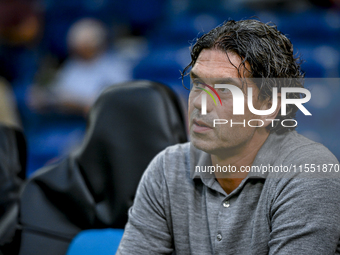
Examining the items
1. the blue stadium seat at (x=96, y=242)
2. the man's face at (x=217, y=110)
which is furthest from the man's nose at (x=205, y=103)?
the blue stadium seat at (x=96, y=242)

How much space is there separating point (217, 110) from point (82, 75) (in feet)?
5.40

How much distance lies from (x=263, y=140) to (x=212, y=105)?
16 centimetres

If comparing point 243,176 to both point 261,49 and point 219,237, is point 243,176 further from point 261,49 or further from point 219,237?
point 261,49

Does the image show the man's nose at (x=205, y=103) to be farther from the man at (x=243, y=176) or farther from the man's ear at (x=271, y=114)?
the man's ear at (x=271, y=114)

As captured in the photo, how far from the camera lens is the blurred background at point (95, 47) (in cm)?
228

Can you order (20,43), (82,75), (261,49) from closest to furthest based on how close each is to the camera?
(261,49)
(82,75)
(20,43)

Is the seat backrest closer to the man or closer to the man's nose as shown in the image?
the man

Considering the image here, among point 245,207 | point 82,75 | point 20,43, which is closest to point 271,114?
point 245,207

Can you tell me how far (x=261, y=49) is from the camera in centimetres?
80

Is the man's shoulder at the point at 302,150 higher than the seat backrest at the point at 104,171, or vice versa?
the man's shoulder at the point at 302,150

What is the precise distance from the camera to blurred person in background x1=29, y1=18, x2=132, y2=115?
2268 millimetres

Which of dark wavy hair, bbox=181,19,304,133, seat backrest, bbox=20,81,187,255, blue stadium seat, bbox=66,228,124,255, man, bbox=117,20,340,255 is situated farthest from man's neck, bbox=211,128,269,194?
blue stadium seat, bbox=66,228,124,255

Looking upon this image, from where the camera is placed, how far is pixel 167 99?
44.8 inches

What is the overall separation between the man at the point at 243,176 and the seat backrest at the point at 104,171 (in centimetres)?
20
